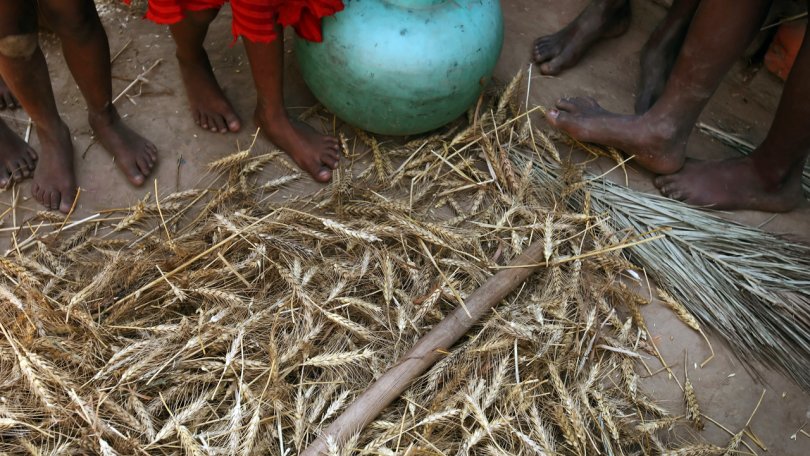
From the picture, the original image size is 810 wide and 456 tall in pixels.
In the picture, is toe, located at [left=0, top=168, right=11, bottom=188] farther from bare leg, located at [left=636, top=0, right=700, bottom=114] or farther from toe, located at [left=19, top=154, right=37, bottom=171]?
bare leg, located at [left=636, top=0, right=700, bottom=114]

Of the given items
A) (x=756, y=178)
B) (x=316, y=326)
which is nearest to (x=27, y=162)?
(x=316, y=326)

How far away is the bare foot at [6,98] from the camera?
9.41 ft

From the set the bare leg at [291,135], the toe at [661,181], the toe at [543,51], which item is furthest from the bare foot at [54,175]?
the toe at [661,181]

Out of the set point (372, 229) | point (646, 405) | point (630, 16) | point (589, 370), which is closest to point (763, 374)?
point (646, 405)

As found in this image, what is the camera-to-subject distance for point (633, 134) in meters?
2.65

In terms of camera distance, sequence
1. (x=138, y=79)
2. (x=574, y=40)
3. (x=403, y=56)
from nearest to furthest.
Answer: (x=403, y=56) → (x=138, y=79) → (x=574, y=40)

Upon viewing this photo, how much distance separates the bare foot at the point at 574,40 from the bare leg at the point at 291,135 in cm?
109

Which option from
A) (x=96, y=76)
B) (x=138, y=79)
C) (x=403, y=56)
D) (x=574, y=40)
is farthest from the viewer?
(x=574, y=40)

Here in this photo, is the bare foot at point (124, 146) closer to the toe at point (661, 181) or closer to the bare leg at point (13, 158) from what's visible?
the bare leg at point (13, 158)

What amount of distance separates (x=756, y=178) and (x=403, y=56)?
4.89 feet

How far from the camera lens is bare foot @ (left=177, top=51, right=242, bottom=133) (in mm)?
2781

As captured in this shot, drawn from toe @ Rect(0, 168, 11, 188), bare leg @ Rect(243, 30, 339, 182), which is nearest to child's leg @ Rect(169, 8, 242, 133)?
bare leg @ Rect(243, 30, 339, 182)

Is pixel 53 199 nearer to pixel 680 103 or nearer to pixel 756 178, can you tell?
pixel 680 103

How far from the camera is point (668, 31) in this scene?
2.98 m
